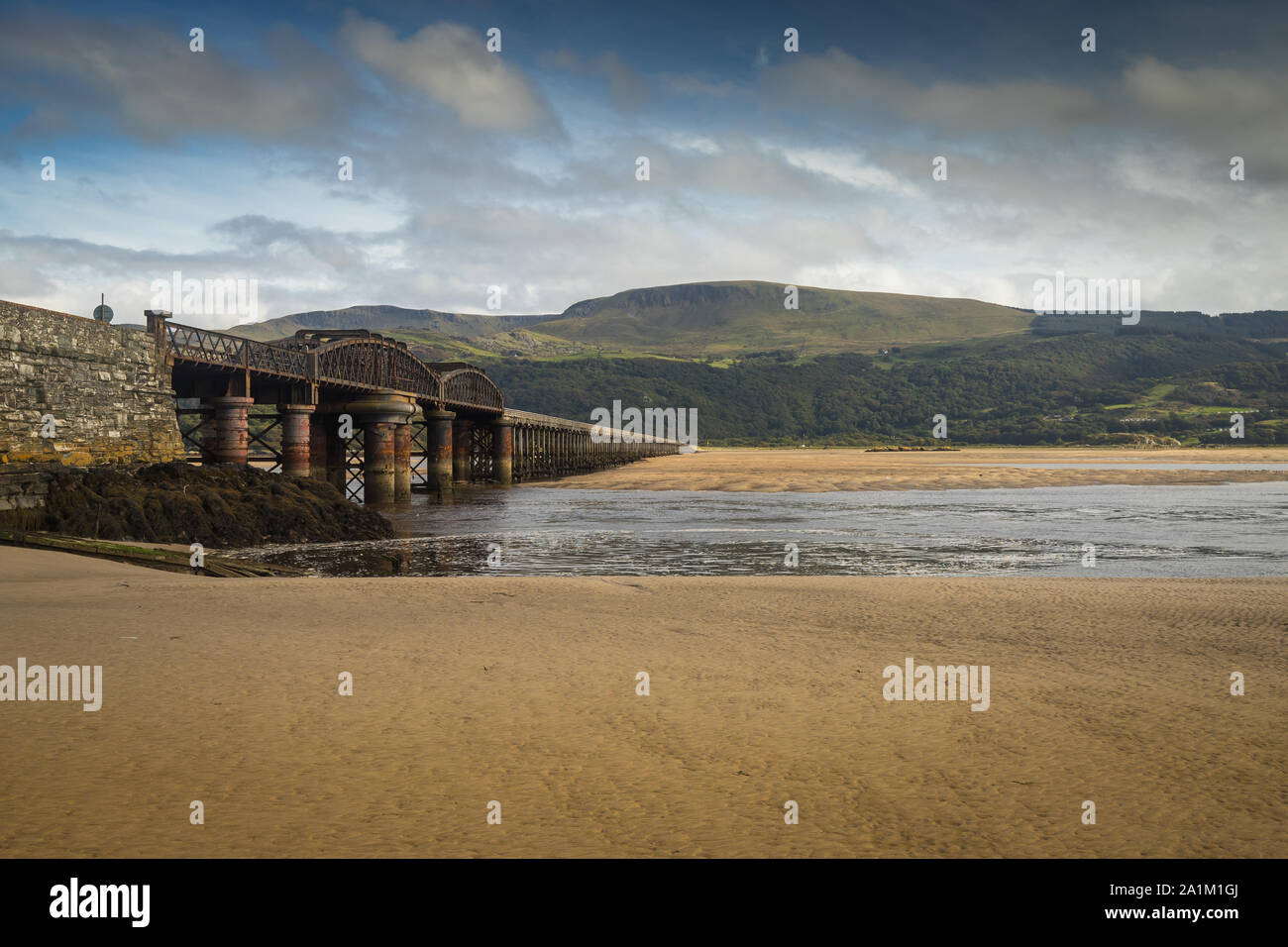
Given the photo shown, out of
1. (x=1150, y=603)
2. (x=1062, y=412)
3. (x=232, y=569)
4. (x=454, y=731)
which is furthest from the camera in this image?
(x=1062, y=412)

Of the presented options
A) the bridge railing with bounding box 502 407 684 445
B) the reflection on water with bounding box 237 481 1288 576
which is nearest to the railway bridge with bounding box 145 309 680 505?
the bridge railing with bounding box 502 407 684 445

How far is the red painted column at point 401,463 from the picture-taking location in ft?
161

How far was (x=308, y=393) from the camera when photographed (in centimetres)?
4197

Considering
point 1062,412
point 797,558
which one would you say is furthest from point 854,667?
point 1062,412

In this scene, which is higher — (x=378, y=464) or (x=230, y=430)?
(x=230, y=430)

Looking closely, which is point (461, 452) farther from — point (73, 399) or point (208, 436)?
point (73, 399)

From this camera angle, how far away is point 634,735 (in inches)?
295

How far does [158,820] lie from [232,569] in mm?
13598

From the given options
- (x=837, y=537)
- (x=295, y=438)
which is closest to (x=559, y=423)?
(x=295, y=438)

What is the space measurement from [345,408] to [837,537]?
30.1 metres

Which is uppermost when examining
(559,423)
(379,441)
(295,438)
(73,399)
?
(559,423)

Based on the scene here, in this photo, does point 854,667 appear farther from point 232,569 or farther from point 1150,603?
point 232,569

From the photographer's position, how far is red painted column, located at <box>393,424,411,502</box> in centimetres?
4897

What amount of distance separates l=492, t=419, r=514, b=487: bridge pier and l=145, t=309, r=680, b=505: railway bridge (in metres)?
0.10
